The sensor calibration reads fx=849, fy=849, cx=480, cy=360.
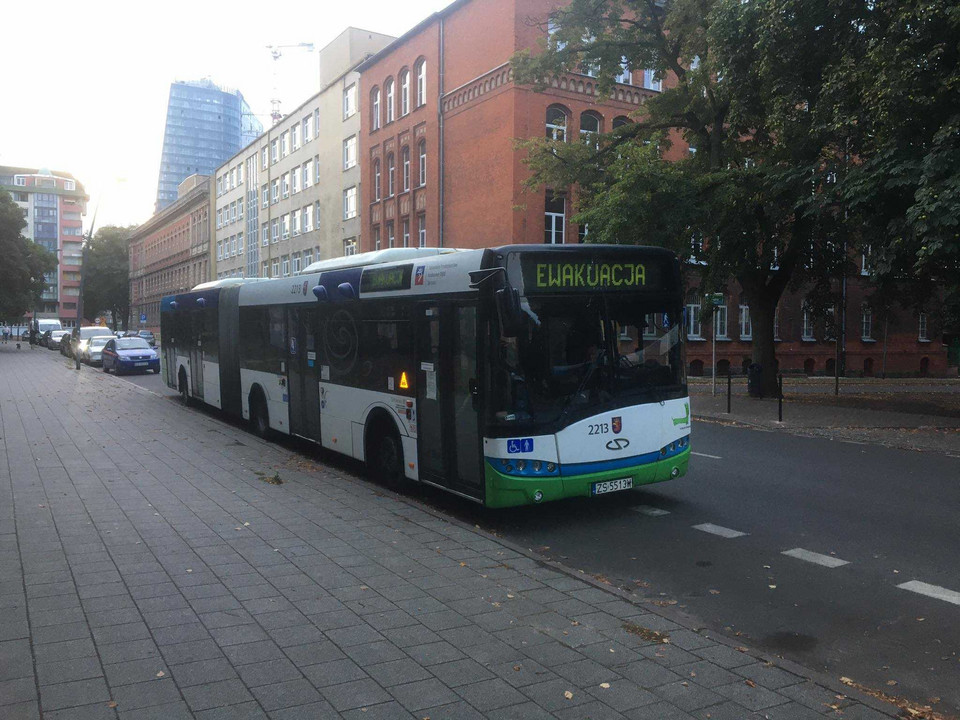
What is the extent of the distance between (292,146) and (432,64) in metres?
24.8

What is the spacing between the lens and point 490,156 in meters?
34.0

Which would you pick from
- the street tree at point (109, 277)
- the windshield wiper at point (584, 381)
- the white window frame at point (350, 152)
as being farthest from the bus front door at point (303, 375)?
the street tree at point (109, 277)

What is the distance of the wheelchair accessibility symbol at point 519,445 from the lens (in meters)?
7.73

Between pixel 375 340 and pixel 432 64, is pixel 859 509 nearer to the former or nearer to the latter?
pixel 375 340

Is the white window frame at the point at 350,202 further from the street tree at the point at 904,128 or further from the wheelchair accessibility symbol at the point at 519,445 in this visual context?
the wheelchair accessibility symbol at the point at 519,445

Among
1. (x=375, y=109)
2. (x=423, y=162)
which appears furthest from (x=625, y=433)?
(x=375, y=109)

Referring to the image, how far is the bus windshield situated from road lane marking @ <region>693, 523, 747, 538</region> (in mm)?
1303

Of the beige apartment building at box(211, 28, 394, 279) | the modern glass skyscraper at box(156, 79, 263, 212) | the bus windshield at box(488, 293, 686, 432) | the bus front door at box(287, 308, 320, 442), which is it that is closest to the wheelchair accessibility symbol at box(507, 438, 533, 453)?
the bus windshield at box(488, 293, 686, 432)

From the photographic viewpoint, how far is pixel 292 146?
2399 inches

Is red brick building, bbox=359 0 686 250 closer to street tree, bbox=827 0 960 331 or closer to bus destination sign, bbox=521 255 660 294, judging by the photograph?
street tree, bbox=827 0 960 331

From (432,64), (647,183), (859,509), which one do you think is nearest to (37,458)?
(859,509)

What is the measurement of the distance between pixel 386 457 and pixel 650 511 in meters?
3.15

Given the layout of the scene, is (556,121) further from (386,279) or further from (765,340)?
(386,279)

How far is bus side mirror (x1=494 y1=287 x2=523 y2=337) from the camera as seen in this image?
744cm
